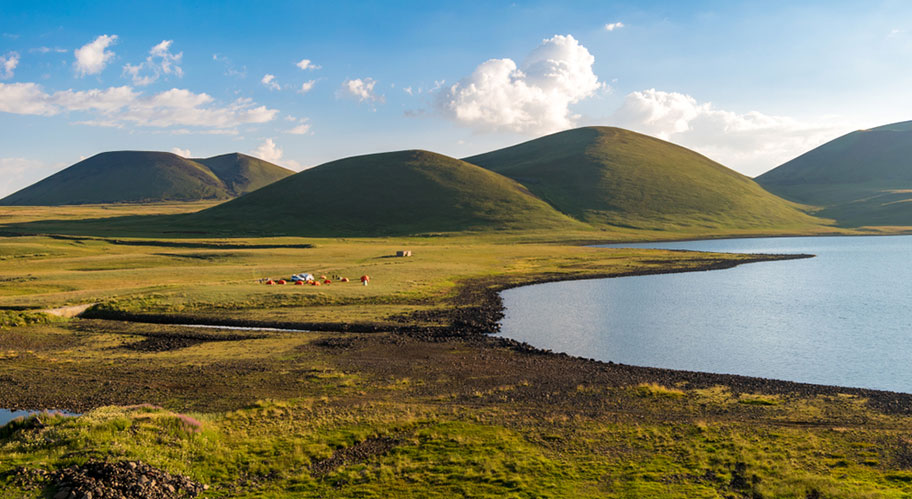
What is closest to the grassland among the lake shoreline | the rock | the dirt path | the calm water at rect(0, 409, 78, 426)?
the lake shoreline

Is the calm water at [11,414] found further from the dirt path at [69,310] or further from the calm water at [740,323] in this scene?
the calm water at [740,323]

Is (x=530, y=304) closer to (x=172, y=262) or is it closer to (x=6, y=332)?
(x=6, y=332)

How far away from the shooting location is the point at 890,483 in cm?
2031

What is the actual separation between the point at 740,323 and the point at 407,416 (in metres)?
42.1

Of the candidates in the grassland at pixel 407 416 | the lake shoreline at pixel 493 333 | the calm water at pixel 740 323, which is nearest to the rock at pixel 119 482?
the grassland at pixel 407 416

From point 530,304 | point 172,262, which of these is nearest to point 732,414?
point 530,304

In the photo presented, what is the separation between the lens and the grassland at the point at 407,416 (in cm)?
2098

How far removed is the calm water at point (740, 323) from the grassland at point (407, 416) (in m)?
6.04

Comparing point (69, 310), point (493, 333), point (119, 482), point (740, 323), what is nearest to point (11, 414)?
point (119, 482)

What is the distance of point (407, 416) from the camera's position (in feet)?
91.8

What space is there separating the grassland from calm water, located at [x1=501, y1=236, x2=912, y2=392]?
6036 millimetres

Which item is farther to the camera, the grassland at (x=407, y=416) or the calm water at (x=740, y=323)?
the calm water at (x=740, y=323)

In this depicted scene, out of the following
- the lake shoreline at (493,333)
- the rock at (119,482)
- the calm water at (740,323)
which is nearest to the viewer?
the rock at (119,482)

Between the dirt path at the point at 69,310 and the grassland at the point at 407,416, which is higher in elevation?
the dirt path at the point at 69,310
